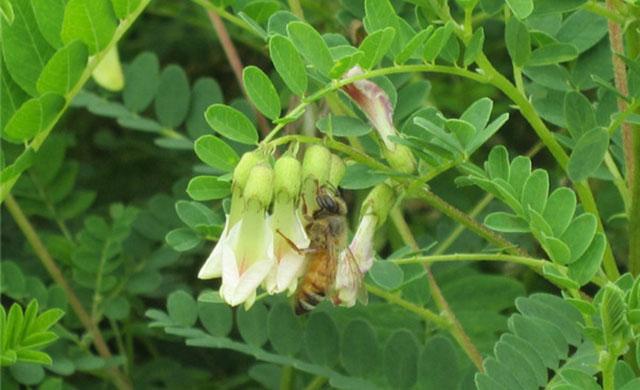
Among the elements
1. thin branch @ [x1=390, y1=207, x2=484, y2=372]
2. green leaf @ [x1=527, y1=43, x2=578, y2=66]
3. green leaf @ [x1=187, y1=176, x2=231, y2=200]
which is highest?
green leaf @ [x1=527, y1=43, x2=578, y2=66]

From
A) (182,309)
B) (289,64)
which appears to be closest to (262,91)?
(289,64)

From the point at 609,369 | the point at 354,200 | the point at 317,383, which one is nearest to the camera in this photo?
the point at 609,369

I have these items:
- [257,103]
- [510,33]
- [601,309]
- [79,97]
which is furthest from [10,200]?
[601,309]

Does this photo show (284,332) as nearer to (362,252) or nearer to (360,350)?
(360,350)

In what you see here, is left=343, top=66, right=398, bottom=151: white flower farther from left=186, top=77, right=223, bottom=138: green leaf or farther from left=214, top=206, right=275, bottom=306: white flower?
left=186, top=77, right=223, bottom=138: green leaf

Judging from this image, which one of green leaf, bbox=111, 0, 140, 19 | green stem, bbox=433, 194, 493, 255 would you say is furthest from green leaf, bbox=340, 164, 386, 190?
green stem, bbox=433, 194, 493, 255

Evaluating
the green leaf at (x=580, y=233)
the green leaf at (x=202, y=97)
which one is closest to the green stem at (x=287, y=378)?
the green leaf at (x=202, y=97)

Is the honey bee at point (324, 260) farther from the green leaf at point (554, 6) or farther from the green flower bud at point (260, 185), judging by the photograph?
the green leaf at point (554, 6)
